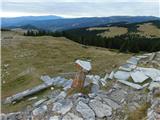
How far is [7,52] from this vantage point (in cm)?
5588

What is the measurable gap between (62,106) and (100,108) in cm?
261

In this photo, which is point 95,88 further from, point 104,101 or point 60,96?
point 60,96

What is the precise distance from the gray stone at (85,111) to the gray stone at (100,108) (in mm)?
339

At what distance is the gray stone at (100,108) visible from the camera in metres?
22.2

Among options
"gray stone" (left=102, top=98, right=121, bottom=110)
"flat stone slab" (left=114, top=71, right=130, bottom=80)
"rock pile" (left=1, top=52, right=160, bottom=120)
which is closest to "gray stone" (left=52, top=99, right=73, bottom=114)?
"rock pile" (left=1, top=52, right=160, bottom=120)

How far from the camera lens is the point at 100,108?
2262 centimetres

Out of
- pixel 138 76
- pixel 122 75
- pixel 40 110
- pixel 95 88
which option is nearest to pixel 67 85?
pixel 95 88

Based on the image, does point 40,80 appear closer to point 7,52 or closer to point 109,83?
point 109,83

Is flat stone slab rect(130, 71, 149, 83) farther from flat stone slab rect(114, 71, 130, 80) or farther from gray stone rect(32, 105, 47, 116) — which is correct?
gray stone rect(32, 105, 47, 116)

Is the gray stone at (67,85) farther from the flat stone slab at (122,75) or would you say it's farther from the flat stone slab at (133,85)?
the flat stone slab at (133,85)

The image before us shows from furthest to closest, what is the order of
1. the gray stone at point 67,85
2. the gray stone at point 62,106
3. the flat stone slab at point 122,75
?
the gray stone at point 67,85
the flat stone slab at point 122,75
the gray stone at point 62,106

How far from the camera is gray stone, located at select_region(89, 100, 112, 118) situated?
2219 centimetres

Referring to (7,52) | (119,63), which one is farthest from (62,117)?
(7,52)

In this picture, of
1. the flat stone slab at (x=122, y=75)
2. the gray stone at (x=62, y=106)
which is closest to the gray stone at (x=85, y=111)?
the gray stone at (x=62, y=106)
